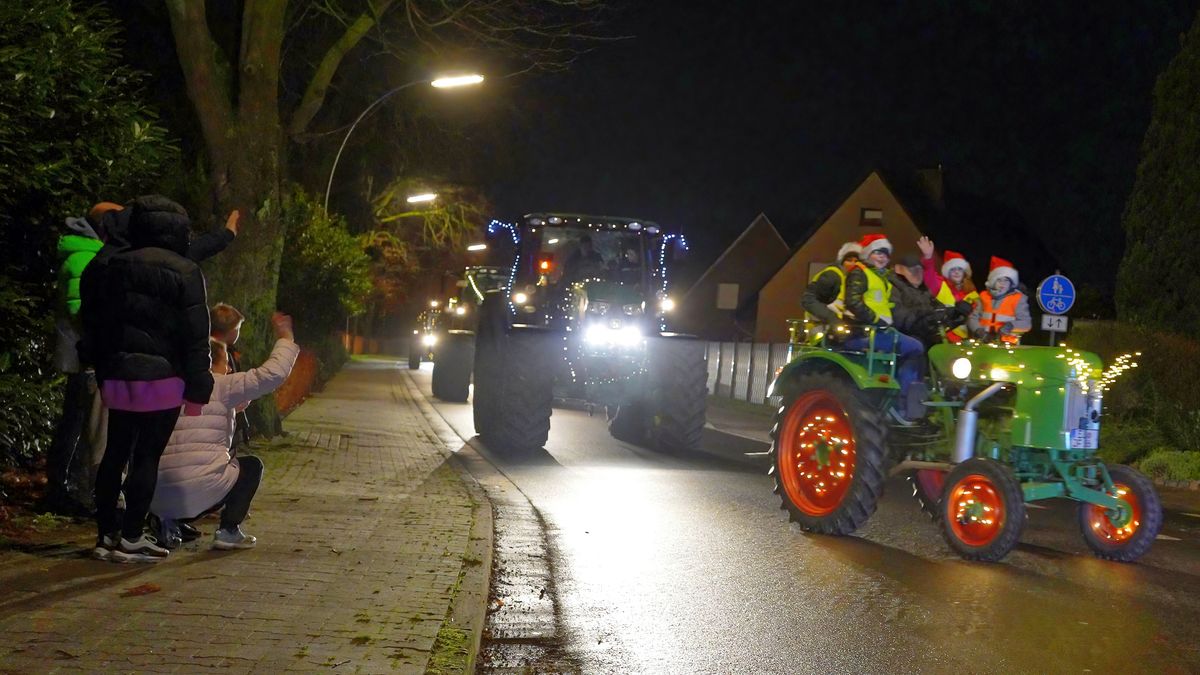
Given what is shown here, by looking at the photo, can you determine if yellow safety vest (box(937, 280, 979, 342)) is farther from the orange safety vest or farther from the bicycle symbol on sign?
the bicycle symbol on sign

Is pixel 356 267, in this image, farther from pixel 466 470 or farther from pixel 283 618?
pixel 283 618

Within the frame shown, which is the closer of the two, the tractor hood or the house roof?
the tractor hood

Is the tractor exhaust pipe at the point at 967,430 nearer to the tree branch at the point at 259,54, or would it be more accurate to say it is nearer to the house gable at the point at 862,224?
the tree branch at the point at 259,54

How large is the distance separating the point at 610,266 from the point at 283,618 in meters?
11.7

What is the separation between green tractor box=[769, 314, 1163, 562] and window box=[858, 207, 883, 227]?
4186 cm

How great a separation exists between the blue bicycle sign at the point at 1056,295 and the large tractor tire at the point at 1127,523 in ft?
46.0

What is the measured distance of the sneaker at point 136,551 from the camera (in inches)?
295

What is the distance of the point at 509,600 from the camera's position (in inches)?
312

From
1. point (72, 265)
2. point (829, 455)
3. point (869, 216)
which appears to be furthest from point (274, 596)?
point (869, 216)

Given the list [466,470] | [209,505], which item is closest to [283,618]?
[209,505]

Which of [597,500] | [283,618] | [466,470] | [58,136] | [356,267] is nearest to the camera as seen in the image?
[283,618]

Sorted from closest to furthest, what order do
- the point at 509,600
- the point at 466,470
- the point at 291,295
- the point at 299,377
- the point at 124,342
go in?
the point at 124,342, the point at 509,600, the point at 466,470, the point at 299,377, the point at 291,295

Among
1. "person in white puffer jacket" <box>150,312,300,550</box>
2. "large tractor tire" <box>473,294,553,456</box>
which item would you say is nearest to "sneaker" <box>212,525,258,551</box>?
"person in white puffer jacket" <box>150,312,300,550</box>

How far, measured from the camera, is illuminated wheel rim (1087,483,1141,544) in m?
9.70
